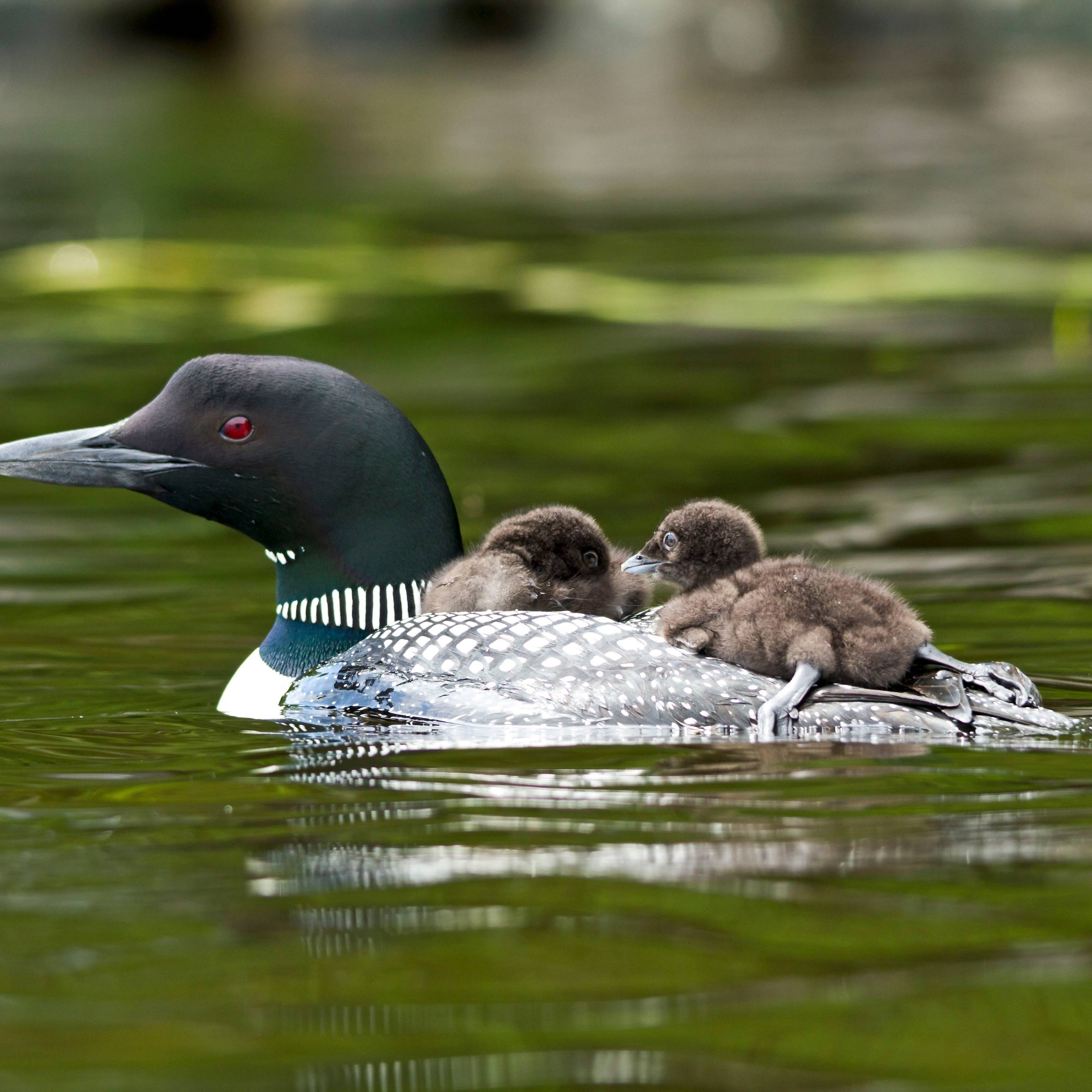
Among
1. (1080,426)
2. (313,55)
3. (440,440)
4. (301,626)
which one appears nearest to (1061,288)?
(1080,426)

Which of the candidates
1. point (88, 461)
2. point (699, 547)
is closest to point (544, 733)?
point (699, 547)

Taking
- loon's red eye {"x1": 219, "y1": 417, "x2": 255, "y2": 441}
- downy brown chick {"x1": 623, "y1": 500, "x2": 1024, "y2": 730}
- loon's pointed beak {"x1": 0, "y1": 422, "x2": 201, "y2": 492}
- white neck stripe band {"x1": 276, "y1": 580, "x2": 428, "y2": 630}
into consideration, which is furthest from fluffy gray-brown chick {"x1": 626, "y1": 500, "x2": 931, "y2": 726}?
loon's pointed beak {"x1": 0, "y1": 422, "x2": 201, "y2": 492}

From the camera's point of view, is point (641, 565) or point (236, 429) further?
point (236, 429)

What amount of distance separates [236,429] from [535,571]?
0.76 metres

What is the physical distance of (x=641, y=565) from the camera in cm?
465

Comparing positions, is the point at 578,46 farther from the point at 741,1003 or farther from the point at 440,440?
the point at 741,1003

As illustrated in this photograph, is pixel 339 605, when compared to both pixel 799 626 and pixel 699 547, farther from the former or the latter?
Result: pixel 799 626

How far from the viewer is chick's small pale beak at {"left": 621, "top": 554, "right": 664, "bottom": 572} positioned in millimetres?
4641

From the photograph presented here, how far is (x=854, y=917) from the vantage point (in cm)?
291

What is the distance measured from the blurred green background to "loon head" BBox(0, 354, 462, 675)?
447mm

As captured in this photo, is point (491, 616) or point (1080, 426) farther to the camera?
point (1080, 426)

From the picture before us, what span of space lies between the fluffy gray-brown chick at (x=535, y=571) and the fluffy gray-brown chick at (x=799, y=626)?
1.02ft

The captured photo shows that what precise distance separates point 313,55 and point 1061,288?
30.6 meters

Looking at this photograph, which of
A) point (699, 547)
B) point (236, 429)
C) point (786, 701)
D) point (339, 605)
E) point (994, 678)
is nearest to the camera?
point (786, 701)
